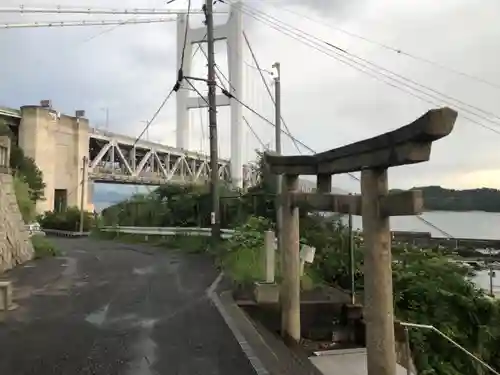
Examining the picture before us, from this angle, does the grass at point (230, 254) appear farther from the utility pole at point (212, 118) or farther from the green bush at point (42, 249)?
the green bush at point (42, 249)

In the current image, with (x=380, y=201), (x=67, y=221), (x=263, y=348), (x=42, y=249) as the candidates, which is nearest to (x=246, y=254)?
(x=263, y=348)

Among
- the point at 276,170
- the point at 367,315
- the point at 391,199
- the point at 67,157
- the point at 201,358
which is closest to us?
the point at 391,199

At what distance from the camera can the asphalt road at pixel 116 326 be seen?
16.4 ft

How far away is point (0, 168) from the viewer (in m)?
12.3

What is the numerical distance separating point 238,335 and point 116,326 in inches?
67.7

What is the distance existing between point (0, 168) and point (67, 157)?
31.6 m

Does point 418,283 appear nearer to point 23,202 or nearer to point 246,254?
point 246,254

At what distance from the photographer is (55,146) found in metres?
41.0

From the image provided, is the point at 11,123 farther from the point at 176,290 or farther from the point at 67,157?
the point at 176,290

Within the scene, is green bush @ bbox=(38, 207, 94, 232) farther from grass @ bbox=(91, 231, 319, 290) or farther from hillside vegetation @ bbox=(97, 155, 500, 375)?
hillside vegetation @ bbox=(97, 155, 500, 375)

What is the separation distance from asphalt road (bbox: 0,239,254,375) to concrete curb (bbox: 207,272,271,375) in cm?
7

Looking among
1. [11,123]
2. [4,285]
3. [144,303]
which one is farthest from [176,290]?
[11,123]

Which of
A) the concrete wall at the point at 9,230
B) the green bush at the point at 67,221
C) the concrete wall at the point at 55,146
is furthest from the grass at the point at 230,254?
the concrete wall at the point at 55,146

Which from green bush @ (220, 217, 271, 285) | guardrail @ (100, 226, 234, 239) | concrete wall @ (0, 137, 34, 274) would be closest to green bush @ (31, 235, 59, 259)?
concrete wall @ (0, 137, 34, 274)
